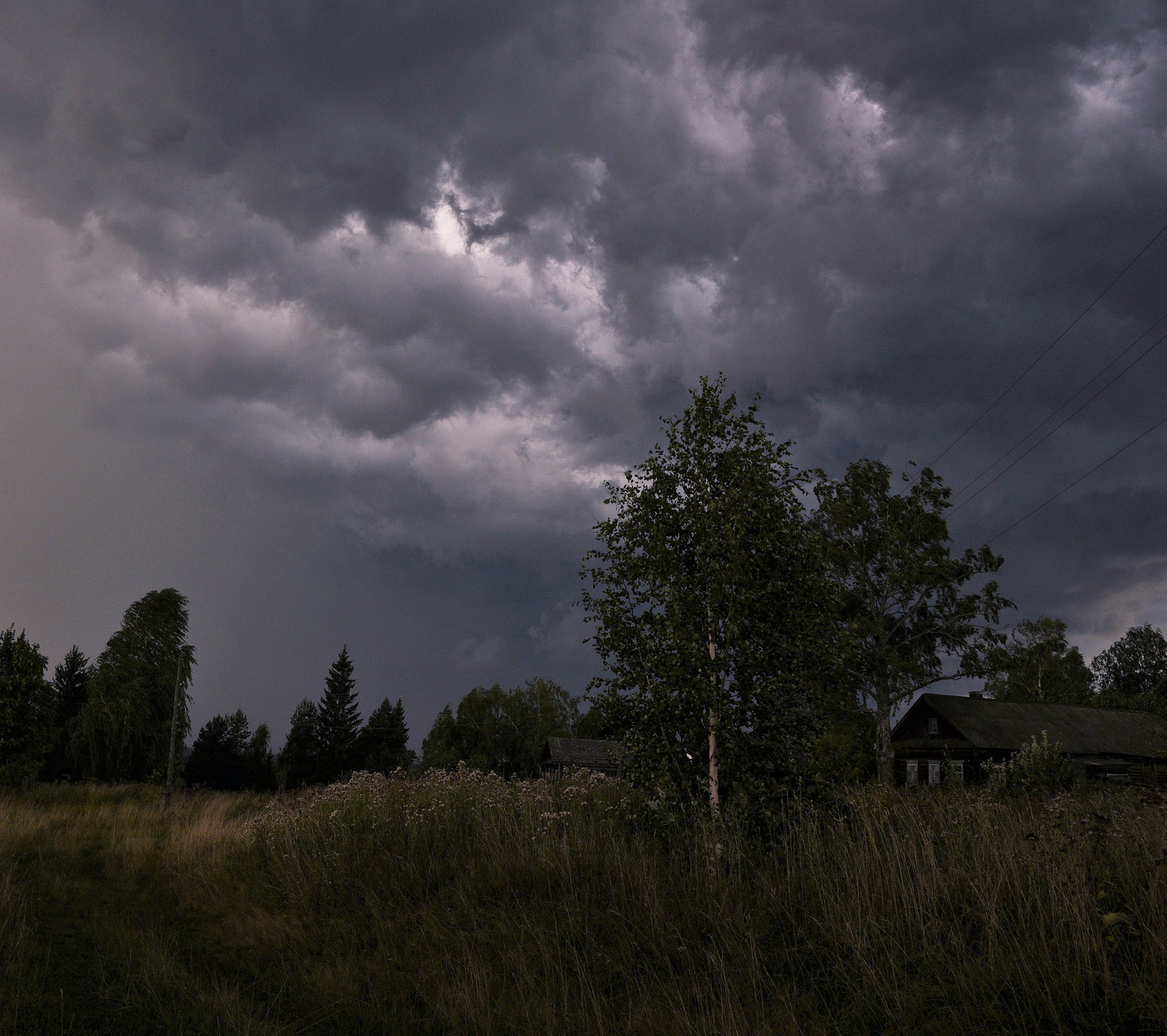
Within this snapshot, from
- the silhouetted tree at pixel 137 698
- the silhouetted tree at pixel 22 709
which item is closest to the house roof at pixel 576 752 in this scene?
the silhouetted tree at pixel 137 698

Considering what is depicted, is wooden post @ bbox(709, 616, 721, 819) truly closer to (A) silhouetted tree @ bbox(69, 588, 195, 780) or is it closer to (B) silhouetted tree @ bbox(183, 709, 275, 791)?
(A) silhouetted tree @ bbox(69, 588, 195, 780)

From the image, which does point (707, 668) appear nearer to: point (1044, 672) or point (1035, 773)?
point (1035, 773)

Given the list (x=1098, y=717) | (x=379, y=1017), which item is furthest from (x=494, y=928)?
(x=1098, y=717)

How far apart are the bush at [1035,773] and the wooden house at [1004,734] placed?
15584mm

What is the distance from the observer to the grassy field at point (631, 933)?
432cm

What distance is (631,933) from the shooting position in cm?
598

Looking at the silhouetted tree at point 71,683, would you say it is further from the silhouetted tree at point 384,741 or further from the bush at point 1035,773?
the bush at point 1035,773

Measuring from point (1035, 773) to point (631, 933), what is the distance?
57.9 ft

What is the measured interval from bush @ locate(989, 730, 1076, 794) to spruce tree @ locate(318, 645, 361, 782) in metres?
56.3

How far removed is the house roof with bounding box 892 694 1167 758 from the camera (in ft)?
120

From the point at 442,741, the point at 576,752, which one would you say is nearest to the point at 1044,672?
the point at 576,752

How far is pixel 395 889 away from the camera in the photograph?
322 inches

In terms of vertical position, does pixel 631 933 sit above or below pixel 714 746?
below

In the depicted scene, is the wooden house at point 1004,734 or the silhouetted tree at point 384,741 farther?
the silhouetted tree at point 384,741
